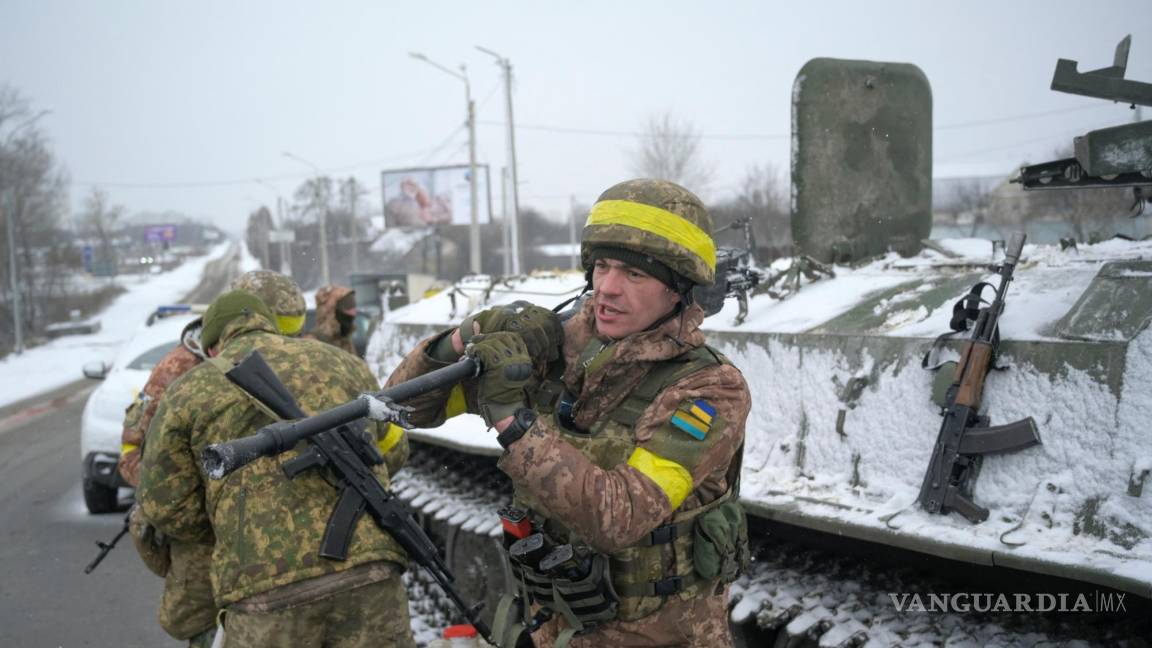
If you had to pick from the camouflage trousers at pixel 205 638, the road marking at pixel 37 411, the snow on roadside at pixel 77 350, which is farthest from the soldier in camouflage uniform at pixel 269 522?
the road marking at pixel 37 411

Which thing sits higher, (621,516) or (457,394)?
(457,394)

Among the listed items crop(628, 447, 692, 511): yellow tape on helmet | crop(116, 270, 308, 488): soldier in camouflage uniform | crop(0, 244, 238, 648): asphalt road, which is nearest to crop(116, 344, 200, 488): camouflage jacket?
crop(116, 270, 308, 488): soldier in camouflage uniform

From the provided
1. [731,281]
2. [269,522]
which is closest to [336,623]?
[269,522]

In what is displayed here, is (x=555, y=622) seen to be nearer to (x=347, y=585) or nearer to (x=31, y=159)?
(x=347, y=585)

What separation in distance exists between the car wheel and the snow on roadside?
7.76 feet

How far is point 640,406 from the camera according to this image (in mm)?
2266

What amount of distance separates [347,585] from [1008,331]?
7.87 feet

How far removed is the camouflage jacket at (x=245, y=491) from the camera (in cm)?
288

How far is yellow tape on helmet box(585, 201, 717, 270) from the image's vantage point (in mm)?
2219

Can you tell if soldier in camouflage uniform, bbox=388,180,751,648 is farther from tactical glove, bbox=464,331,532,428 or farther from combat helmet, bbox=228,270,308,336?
combat helmet, bbox=228,270,308,336

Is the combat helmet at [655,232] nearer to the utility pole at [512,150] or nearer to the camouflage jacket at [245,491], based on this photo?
the camouflage jacket at [245,491]

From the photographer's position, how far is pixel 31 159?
30656mm

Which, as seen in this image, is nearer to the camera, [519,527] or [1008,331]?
[519,527]

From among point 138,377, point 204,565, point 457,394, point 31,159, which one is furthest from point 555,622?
point 31,159
